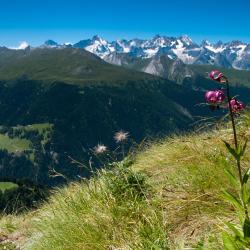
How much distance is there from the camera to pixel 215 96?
15.4 feet

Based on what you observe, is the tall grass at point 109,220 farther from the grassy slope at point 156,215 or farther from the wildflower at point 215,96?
the wildflower at point 215,96

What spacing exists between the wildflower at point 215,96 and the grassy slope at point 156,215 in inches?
26.8

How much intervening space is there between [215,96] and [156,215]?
233 cm

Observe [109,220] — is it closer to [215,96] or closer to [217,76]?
[215,96]

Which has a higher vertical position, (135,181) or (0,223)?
(135,181)

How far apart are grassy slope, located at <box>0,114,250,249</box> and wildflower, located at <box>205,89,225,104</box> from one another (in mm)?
681

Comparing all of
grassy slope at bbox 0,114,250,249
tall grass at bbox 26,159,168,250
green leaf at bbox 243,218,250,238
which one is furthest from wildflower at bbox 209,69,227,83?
tall grass at bbox 26,159,168,250

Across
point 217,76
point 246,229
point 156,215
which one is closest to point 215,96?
point 217,76

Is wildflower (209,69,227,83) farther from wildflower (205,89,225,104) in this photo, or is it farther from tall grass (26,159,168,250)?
tall grass (26,159,168,250)

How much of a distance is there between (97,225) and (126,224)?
1.60 feet

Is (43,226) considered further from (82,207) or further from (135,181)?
(135,181)

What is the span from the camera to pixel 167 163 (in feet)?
32.0

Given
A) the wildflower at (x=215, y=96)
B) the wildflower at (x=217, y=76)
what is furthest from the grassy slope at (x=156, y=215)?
the wildflower at (x=217, y=76)

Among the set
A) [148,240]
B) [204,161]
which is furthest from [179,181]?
[148,240]
